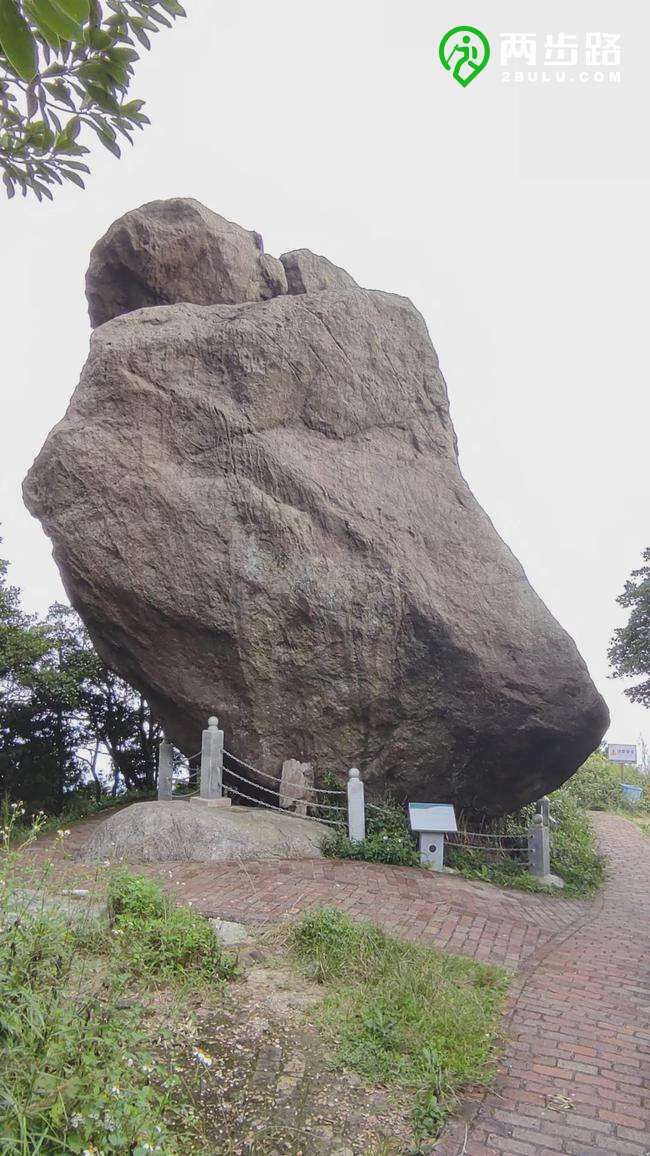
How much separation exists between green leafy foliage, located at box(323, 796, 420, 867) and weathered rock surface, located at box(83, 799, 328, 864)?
10.7 inches

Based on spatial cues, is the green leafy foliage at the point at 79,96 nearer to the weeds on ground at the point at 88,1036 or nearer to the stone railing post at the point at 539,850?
the weeds on ground at the point at 88,1036

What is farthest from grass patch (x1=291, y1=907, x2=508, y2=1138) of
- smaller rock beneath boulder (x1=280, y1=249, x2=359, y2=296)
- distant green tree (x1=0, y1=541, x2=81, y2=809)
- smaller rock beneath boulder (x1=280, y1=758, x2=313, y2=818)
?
smaller rock beneath boulder (x1=280, y1=249, x2=359, y2=296)

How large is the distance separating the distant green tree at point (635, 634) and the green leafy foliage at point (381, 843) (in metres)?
10.6

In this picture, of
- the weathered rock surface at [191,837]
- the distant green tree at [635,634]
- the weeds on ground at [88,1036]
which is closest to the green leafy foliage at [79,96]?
the weeds on ground at [88,1036]

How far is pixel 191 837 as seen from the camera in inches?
304

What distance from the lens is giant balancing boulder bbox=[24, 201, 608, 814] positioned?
29.9 feet

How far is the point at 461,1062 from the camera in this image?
12.5 ft

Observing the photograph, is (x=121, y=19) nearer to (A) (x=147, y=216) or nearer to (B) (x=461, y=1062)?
(B) (x=461, y=1062)

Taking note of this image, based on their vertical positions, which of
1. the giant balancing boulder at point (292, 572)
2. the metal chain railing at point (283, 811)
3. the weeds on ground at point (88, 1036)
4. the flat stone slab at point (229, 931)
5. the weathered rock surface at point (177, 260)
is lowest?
the flat stone slab at point (229, 931)

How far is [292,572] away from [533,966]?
16.4ft

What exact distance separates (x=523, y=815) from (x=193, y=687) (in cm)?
570

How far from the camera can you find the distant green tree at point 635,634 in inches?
703

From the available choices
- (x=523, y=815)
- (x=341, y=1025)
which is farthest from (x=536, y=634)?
(x=341, y=1025)

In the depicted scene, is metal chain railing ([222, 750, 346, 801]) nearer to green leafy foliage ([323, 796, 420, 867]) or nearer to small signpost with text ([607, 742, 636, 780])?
green leafy foliage ([323, 796, 420, 867])
